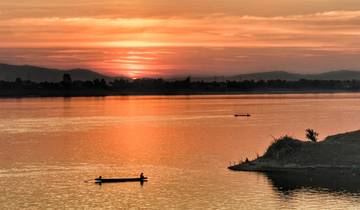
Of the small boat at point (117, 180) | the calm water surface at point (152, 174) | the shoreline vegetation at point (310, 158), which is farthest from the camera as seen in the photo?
the shoreline vegetation at point (310, 158)

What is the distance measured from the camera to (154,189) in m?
55.2

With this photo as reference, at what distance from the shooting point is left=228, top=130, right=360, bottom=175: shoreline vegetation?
60.4 m

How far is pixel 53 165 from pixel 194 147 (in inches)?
921

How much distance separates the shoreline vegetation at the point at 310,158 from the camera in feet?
198

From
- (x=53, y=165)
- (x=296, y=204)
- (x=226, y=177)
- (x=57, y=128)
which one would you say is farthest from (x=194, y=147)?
(x=57, y=128)

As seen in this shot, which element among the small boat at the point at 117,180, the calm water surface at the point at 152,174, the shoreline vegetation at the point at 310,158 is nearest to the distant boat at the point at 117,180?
the small boat at the point at 117,180

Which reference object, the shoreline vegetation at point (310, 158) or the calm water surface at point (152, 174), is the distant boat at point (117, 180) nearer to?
the calm water surface at point (152, 174)

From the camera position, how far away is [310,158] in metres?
62.2

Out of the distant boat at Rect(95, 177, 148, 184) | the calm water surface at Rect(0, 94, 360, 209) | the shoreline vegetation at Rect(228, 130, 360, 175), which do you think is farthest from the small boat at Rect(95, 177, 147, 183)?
the shoreline vegetation at Rect(228, 130, 360, 175)

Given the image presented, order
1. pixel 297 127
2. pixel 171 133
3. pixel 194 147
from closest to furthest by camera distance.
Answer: pixel 194 147 < pixel 171 133 < pixel 297 127

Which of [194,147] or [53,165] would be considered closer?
[53,165]

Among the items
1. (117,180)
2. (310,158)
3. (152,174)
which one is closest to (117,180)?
(117,180)

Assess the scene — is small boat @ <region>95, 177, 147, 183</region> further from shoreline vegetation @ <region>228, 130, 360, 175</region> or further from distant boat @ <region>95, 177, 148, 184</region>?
shoreline vegetation @ <region>228, 130, 360, 175</region>

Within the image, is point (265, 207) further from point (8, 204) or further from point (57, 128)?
point (57, 128)
